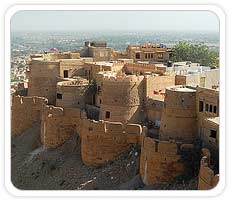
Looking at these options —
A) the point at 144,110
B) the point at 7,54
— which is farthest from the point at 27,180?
the point at 7,54

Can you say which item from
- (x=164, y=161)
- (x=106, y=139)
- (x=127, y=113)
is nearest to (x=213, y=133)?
(x=164, y=161)

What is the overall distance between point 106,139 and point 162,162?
2611 mm

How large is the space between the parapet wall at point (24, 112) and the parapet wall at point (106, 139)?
3.95 metres

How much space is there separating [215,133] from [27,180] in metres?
6.71

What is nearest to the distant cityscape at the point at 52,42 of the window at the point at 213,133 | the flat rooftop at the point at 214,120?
the flat rooftop at the point at 214,120

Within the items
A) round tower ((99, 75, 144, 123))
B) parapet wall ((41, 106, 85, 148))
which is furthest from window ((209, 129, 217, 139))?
parapet wall ((41, 106, 85, 148))

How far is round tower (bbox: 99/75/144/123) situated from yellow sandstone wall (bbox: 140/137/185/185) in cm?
292

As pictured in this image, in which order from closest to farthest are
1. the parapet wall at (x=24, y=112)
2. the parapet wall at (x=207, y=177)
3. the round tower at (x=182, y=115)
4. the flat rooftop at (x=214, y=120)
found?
the parapet wall at (x=207, y=177)
the flat rooftop at (x=214, y=120)
the round tower at (x=182, y=115)
the parapet wall at (x=24, y=112)

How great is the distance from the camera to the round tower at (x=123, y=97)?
54.1 feet

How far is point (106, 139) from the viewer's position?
15.7m

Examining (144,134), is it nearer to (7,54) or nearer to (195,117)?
(195,117)

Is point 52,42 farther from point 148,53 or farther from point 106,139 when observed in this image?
point 106,139

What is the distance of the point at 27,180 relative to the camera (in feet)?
56.1

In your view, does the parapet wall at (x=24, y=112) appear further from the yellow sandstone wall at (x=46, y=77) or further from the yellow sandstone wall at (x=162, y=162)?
the yellow sandstone wall at (x=162, y=162)
